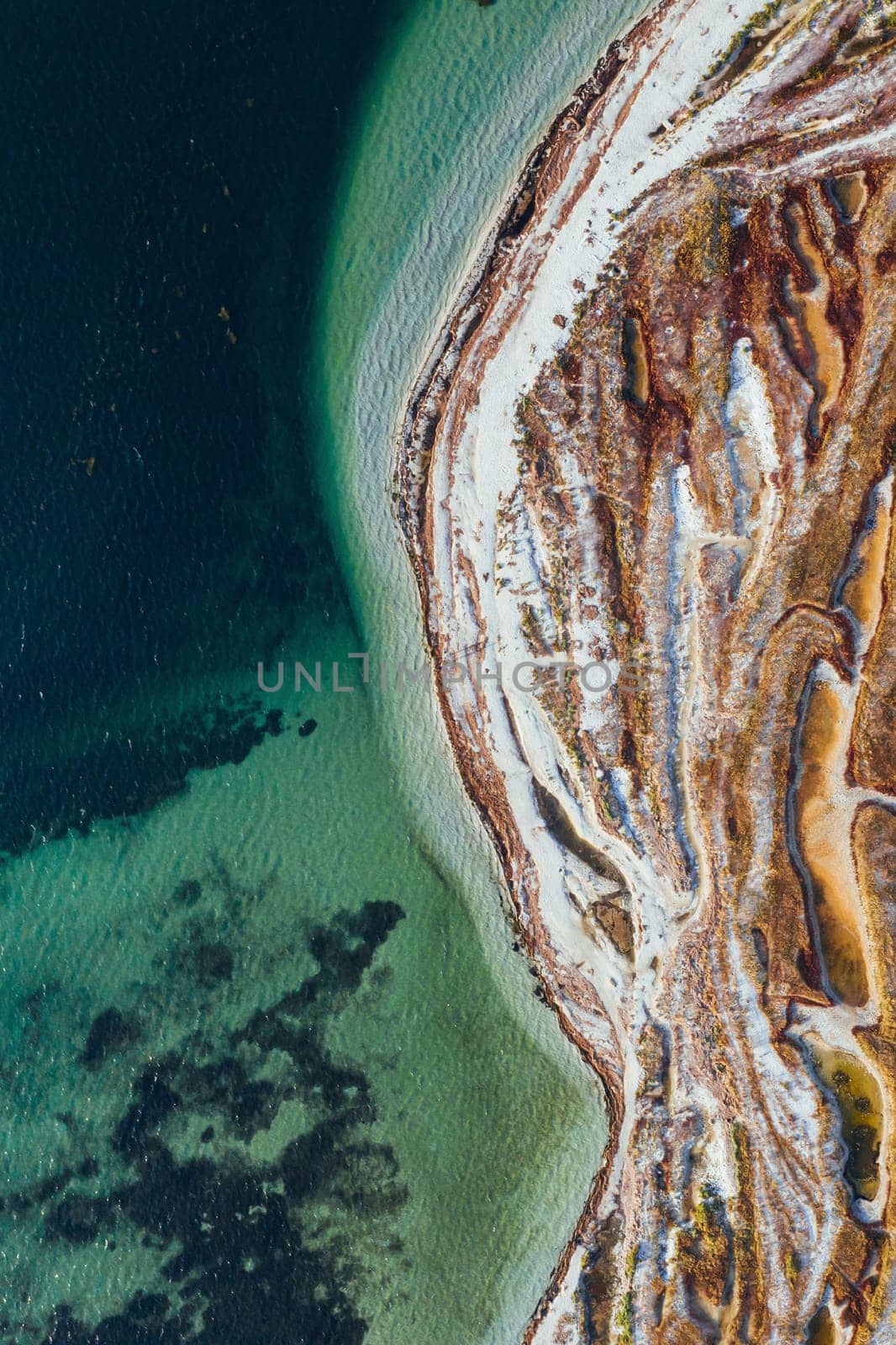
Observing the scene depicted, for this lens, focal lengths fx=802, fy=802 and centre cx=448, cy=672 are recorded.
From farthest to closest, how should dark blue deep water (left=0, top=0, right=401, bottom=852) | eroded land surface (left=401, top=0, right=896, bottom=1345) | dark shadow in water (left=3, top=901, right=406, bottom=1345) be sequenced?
dark shadow in water (left=3, top=901, right=406, bottom=1345)
dark blue deep water (left=0, top=0, right=401, bottom=852)
eroded land surface (left=401, top=0, right=896, bottom=1345)

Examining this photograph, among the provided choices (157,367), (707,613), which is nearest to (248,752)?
(157,367)

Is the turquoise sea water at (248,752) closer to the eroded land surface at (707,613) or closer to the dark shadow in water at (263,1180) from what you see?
the dark shadow in water at (263,1180)

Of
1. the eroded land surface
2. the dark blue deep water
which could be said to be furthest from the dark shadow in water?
the dark blue deep water

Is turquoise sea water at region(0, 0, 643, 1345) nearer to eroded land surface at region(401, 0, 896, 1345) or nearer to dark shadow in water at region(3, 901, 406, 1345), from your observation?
dark shadow in water at region(3, 901, 406, 1345)

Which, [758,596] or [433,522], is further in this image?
[433,522]

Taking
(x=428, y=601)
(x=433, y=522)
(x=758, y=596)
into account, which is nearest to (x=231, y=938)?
(x=428, y=601)

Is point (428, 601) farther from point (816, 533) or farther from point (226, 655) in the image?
point (816, 533)
